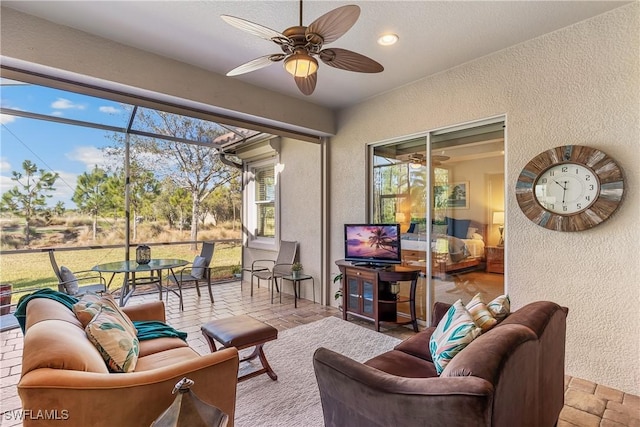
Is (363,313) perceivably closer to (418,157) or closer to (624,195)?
(418,157)

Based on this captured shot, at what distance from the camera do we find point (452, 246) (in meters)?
3.64

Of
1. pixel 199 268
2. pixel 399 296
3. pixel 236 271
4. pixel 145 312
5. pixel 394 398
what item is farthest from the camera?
pixel 236 271

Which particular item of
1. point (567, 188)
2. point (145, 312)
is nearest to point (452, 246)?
point (567, 188)

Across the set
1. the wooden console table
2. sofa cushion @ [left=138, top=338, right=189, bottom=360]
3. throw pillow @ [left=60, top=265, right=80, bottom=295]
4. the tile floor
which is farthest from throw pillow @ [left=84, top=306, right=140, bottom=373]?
the wooden console table

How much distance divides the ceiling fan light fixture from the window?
4003 millimetres

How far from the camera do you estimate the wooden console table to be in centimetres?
371

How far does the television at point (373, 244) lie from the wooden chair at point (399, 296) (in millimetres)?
243

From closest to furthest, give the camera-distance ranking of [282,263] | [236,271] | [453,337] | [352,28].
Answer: [453,337] → [352,28] → [282,263] → [236,271]

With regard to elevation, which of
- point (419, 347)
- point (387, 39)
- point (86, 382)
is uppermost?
point (387, 39)

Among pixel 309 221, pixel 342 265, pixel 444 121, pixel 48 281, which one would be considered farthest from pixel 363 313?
pixel 48 281

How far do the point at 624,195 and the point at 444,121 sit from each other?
174 centimetres

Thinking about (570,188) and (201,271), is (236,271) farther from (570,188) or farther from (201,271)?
(570,188)

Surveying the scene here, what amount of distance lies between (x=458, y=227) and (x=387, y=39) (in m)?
2.13

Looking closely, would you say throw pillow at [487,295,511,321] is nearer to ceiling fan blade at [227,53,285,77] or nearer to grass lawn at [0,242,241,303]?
ceiling fan blade at [227,53,285,77]
